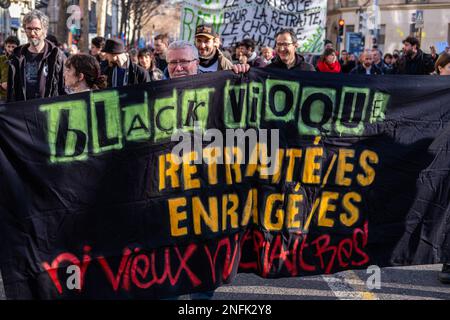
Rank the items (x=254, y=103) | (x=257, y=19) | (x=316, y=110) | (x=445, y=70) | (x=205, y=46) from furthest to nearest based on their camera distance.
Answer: (x=257, y=19) → (x=205, y=46) → (x=445, y=70) → (x=316, y=110) → (x=254, y=103)

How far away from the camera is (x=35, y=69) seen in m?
6.56

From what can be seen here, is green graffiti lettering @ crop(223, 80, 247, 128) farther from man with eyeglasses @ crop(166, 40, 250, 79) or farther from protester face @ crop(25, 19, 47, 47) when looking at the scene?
protester face @ crop(25, 19, 47, 47)

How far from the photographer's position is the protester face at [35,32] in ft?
21.2

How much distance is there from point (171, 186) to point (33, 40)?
9.92 ft

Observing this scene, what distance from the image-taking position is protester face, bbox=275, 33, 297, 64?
20.7 feet

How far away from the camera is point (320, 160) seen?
4.52m

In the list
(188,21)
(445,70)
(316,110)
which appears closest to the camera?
(316,110)

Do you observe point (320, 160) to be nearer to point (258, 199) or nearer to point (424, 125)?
point (258, 199)

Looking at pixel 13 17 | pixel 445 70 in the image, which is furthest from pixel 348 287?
pixel 13 17

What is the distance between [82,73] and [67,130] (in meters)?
0.76

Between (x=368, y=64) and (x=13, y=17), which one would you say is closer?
(x=368, y=64)

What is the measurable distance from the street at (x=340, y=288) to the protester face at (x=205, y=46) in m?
1.99

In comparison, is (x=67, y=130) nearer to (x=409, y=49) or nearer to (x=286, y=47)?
(x=286, y=47)

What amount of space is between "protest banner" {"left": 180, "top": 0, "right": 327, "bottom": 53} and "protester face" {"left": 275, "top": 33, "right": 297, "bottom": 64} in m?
4.24
